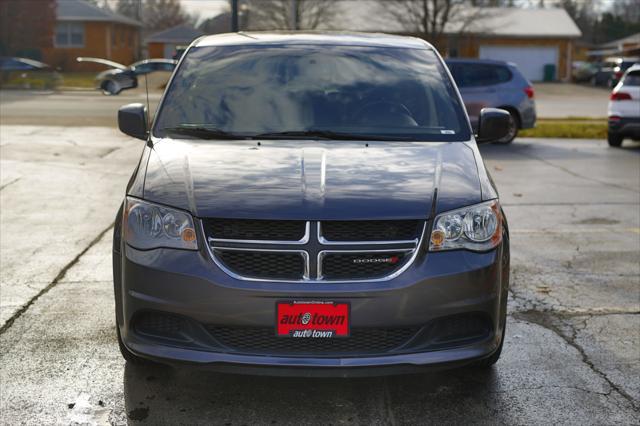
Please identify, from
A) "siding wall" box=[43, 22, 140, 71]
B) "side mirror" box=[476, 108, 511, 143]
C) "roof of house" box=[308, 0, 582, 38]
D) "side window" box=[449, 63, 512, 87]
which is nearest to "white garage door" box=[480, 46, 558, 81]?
"roof of house" box=[308, 0, 582, 38]

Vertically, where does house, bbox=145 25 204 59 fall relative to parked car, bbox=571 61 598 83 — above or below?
above

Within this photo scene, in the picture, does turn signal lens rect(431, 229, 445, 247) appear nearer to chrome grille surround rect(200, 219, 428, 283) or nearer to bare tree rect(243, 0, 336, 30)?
chrome grille surround rect(200, 219, 428, 283)

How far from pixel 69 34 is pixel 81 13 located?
1.62 m

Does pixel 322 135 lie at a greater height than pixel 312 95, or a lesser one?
lesser

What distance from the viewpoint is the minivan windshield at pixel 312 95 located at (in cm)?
482

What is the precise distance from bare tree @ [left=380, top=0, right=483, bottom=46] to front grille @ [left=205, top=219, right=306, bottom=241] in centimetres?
4636

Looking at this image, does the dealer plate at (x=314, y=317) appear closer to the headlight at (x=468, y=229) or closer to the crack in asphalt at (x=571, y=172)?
the headlight at (x=468, y=229)

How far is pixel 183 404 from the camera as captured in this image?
13.2ft

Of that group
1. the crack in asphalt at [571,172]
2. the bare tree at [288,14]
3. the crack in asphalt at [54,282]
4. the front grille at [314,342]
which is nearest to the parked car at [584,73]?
the bare tree at [288,14]

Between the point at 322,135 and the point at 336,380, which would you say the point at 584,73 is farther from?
the point at 336,380

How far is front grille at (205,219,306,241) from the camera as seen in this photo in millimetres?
3717

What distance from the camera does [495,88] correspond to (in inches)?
710

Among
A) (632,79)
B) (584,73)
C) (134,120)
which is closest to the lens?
(134,120)

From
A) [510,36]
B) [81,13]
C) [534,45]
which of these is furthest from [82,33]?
[534,45]
